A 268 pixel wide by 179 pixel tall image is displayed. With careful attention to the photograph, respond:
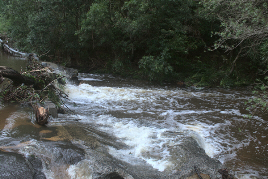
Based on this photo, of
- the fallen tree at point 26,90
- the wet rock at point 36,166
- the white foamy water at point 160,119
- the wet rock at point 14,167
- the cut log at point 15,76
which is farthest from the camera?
the fallen tree at point 26,90

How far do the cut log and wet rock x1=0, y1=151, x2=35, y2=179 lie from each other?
120 inches

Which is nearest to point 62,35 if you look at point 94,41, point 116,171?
point 94,41

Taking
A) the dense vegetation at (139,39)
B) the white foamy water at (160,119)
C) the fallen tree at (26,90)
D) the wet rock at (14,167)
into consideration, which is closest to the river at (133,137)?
the white foamy water at (160,119)

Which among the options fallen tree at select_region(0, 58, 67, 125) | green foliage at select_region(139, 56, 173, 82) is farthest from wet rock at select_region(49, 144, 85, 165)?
green foliage at select_region(139, 56, 173, 82)

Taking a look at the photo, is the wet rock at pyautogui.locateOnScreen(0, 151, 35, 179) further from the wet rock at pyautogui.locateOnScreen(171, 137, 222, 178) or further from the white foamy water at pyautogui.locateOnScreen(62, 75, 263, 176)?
the wet rock at pyautogui.locateOnScreen(171, 137, 222, 178)

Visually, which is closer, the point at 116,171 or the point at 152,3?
the point at 116,171

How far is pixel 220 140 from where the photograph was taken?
562 cm

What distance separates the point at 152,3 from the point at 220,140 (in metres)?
9.04

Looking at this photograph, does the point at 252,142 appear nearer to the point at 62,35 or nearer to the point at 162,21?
the point at 162,21

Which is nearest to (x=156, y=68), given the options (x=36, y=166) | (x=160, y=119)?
(x=160, y=119)

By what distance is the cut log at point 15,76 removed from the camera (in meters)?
5.63

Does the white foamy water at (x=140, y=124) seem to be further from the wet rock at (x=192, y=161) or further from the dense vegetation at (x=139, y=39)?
the dense vegetation at (x=139, y=39)

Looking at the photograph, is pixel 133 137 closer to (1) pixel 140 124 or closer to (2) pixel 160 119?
(1) pixel 140 124

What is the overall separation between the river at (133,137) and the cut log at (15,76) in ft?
2.89
